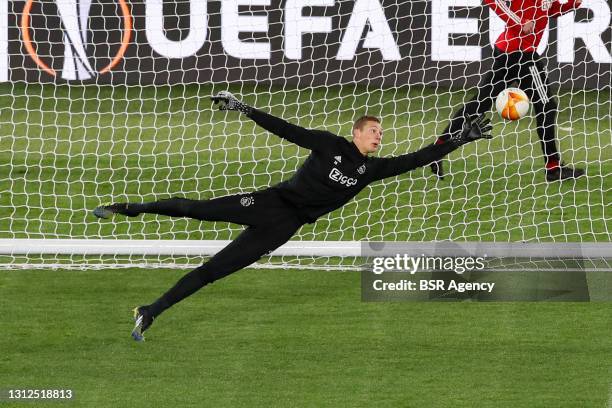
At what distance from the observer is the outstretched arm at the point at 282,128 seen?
8750 millimetres

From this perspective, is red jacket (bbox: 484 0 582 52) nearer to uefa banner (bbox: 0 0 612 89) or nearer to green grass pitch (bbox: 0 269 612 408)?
uefa banner (bbox: 0 0 612 89)

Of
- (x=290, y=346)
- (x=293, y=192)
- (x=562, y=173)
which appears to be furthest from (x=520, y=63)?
(x=290, y=346)

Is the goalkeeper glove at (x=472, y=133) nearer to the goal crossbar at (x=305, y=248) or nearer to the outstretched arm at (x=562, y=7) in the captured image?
the goal crossbar at (x=305, y=248)

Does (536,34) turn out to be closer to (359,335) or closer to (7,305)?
(359,335)

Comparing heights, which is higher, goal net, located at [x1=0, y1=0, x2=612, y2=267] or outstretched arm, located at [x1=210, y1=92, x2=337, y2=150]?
goal net, located at [x1=0, y1=0, x2=612, y2=267]

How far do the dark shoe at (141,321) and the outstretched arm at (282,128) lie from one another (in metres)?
1.44

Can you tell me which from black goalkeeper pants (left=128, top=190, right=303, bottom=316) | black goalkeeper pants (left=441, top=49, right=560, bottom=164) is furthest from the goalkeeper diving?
black goalkeeper pants (left=441, top=49, right=560, bottom=164)

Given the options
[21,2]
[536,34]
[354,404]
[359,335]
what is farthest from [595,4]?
[354,404]

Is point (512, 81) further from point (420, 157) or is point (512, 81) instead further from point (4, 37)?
point (4, 37)

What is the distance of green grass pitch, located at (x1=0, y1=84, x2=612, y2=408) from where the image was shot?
8.11 m

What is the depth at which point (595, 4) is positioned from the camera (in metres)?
15.5

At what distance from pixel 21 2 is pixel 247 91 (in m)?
2.82

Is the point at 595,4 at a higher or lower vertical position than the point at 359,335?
higher

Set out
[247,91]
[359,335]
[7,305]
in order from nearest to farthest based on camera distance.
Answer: [359,335] → [7,305] → [247,91]
